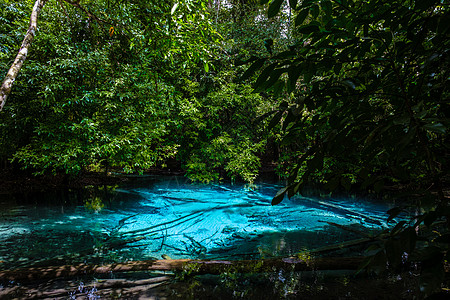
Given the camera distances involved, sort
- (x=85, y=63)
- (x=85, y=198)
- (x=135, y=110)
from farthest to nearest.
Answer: (x=85, y=198) < (x=135, y=110) < (x=85, y=63)

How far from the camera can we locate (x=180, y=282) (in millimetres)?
2828

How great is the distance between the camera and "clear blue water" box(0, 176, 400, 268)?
12.8 feet

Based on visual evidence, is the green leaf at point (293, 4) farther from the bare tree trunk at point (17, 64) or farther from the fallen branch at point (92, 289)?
the fallen branch at point (92, 289)

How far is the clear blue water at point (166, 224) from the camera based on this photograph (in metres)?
3.89

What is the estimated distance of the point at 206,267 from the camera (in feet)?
9.63

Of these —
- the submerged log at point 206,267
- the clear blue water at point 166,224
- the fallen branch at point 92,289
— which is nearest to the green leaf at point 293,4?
the submerged log at point 206,267

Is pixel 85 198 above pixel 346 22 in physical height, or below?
below

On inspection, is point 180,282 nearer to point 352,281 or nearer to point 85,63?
point 352,281

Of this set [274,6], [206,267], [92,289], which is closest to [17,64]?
[92,289]

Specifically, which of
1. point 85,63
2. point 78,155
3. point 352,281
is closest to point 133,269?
point 352,281

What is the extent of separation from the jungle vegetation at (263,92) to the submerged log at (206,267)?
0.78 m

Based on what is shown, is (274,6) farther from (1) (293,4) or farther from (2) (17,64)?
(2) (17,64)

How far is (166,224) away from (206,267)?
2671mm

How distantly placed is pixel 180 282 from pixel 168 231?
2239 mm
